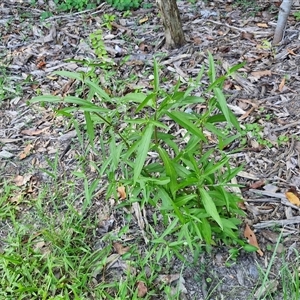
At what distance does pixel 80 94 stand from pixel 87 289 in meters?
1.71

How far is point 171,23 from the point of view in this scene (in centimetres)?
388

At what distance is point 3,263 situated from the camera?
270 cm

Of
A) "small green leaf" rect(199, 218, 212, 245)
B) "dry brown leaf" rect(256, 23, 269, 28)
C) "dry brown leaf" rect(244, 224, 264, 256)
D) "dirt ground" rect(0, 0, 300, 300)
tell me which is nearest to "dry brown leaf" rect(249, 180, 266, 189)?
"dirt ground" rect(0, 0, 300, 300)

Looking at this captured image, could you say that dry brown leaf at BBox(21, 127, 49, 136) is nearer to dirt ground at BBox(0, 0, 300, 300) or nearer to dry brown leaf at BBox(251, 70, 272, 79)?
dirt ground at BBox(0, 0, 300, 300)

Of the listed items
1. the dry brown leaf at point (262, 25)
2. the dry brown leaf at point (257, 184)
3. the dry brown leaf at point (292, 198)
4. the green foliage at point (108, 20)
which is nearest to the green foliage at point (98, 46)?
the green foliage at point (108, 20)

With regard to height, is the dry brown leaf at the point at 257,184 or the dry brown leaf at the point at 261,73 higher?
the dry brown leaf at the point at 261,73

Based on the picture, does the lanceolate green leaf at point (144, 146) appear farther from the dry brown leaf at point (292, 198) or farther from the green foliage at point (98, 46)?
the green foliage at point (98, 46)

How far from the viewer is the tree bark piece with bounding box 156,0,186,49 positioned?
3.75 metres

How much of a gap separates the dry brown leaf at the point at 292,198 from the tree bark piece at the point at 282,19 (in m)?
1.61

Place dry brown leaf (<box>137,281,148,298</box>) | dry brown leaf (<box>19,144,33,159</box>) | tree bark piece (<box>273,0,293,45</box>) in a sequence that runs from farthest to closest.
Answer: tree bark piece (<box>273,0,293,45</box>), dry brown leaf (<box>19,144,33,159</box>), dry brown leaf (<box>137,281,148,298</box>)

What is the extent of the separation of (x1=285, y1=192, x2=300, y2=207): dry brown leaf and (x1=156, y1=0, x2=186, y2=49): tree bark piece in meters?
1.77

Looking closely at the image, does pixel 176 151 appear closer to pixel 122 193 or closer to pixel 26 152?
pixel 122 193

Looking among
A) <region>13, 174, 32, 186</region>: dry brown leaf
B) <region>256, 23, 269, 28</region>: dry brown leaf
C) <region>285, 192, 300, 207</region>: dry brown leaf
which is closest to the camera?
<region>285, 192, 300, 207</region>: dry brown leaf

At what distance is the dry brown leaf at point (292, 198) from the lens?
2815mm
